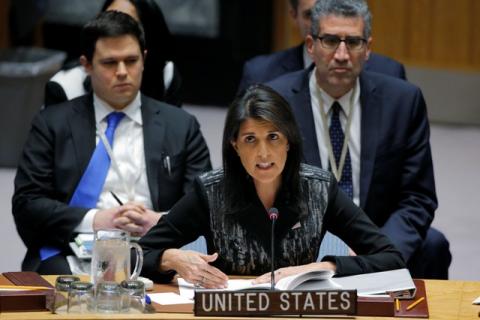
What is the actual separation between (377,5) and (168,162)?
4.90 m

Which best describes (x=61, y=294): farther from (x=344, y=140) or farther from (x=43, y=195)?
(x=344, y=140)

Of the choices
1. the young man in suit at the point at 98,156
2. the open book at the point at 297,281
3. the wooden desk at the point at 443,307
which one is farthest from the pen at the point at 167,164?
the open book at the point at 297,281

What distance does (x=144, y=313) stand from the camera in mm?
3516

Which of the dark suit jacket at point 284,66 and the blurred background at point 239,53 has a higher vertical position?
the dark suit jacket at point 284,66

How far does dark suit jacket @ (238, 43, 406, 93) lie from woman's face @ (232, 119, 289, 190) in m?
1.79

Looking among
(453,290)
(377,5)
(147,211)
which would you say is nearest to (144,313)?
(453,290)

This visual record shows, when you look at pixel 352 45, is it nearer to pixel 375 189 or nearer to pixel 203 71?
pixel 375 189

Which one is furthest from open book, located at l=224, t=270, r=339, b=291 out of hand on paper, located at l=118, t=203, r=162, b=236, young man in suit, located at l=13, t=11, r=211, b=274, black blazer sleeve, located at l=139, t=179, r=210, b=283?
young man in suit, located at l=13, t=11, r=211, b=274

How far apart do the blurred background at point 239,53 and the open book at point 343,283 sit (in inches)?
165

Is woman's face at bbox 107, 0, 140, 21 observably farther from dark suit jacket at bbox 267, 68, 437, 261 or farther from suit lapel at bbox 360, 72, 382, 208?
suit lapel at bbox 360, 72, 382, 208

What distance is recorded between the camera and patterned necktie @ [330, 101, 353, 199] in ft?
16.8

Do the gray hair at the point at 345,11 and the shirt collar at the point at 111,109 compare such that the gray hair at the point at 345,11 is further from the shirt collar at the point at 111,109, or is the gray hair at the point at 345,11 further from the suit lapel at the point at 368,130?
the shirt collar at the point at 111,109

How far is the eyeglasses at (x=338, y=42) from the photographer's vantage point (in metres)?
5.00

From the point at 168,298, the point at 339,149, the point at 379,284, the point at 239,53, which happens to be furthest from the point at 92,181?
the point at 239,53
